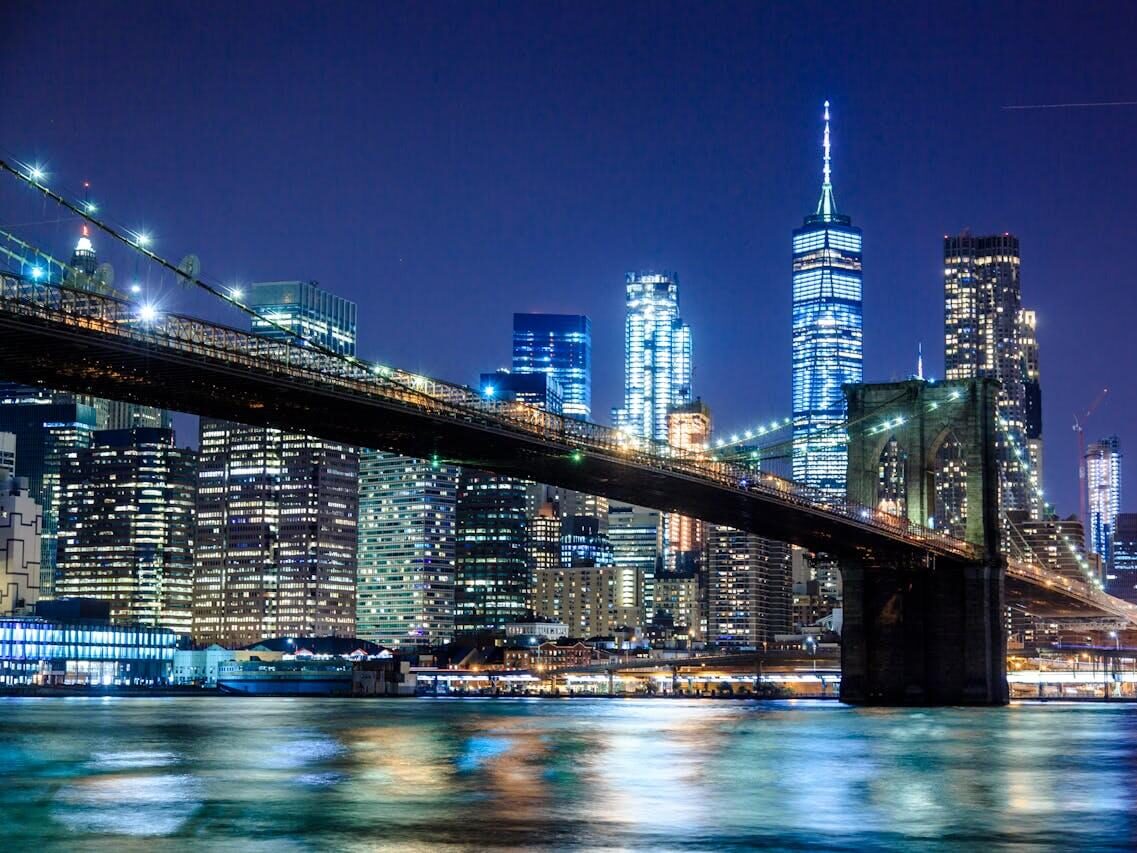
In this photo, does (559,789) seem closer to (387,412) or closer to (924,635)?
(387,412)

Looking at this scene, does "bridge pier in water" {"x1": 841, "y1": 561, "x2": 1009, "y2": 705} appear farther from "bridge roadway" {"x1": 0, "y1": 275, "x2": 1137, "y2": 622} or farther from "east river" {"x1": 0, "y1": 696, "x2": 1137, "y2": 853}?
"east river" {"x1": 0, "y1": 696, "x2": 1137, "y2": 853}

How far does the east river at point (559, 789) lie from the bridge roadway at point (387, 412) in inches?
458

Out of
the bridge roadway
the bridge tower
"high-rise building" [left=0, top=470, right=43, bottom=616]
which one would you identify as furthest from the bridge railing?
"high-rise building" [left=0, top=470, right=43, bottom=616]

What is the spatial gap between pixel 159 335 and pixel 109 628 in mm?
111919

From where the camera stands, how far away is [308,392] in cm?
6059

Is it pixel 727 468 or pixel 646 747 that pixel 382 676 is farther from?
pixel 646 747

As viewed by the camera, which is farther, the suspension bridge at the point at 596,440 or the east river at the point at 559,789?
the suspension bridge at the point at 596,440

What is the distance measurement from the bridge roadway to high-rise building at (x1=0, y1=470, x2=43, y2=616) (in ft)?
275

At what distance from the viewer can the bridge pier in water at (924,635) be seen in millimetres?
85375

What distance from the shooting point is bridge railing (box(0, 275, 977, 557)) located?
172ft

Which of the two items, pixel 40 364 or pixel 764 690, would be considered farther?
pixel 764 690

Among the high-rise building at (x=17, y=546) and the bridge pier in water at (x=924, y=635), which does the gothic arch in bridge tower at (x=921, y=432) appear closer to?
the bridge pier in water at (x=924, y=635)

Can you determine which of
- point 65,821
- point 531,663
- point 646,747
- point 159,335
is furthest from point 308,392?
point 531,663

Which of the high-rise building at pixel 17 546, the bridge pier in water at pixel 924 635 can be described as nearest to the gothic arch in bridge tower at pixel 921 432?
the bridge pier in water at pixel 924 635
